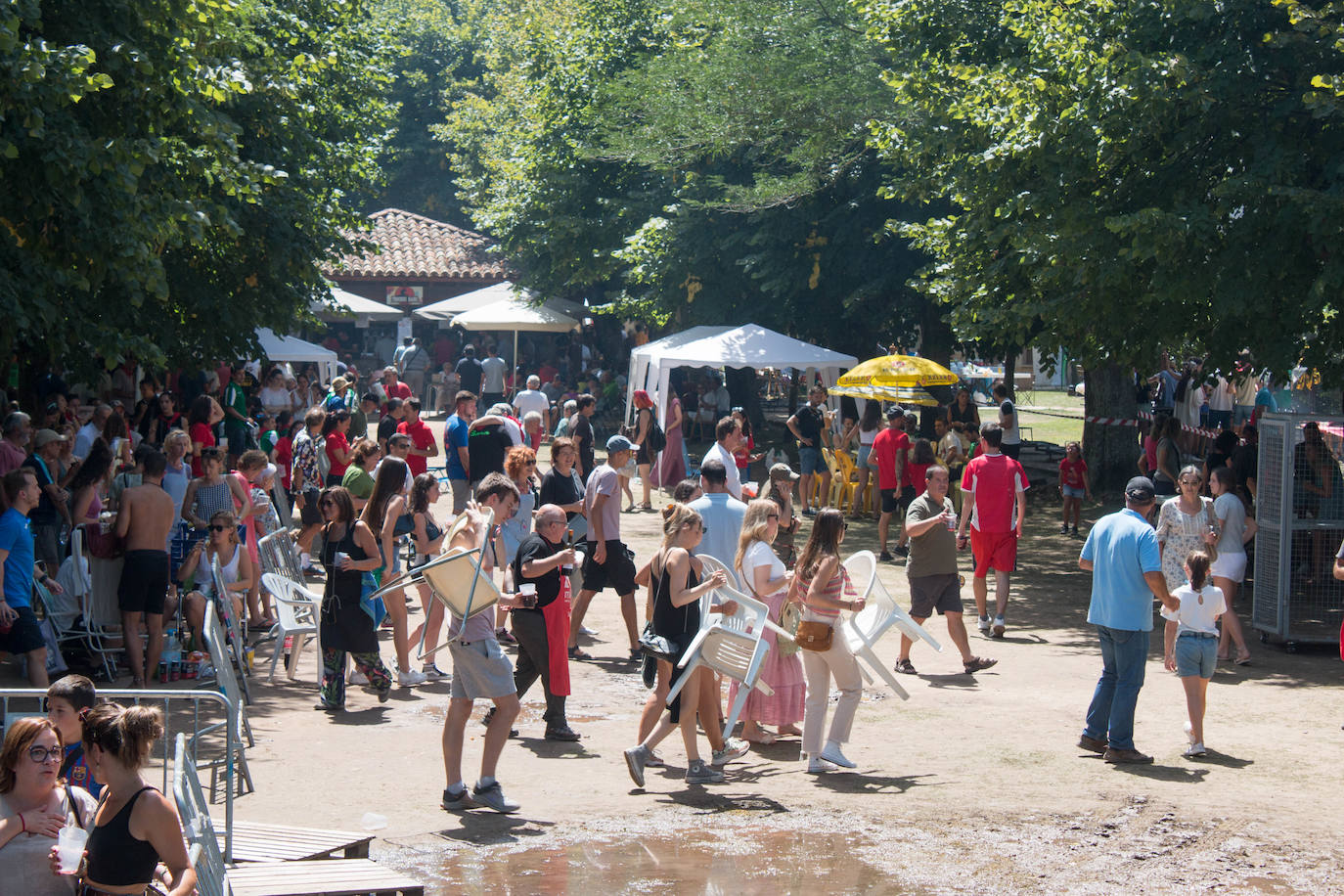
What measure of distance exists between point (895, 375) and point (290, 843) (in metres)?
15.1

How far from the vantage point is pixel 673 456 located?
768 inches

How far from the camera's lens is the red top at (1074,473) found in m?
17.1

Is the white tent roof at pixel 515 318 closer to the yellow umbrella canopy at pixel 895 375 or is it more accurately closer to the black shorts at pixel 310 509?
the yellow umbrella canopy at pixel 895 375

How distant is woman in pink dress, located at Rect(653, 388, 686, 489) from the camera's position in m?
19.2

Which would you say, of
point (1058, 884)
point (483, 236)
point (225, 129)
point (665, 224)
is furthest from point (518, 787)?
point (483, 236)

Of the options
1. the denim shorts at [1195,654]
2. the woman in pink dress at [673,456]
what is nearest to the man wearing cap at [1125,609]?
the denim shorts at [1195,654]

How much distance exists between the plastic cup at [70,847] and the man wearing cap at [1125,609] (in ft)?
17.6

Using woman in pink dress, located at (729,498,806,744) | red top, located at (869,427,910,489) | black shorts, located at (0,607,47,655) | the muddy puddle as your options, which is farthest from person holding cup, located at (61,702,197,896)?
red top, located at (869,427,910,489)

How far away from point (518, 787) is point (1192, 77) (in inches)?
327

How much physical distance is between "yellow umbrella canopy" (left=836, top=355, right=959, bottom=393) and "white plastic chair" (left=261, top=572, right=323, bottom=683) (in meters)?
11.1

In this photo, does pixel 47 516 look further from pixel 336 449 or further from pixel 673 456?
pixel 673 456

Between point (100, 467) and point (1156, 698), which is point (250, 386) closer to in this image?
point (100, 467)

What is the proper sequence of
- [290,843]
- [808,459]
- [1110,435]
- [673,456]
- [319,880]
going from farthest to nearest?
[1110,435] → [673,456] → [808,459] → [290,843] → [319,880]

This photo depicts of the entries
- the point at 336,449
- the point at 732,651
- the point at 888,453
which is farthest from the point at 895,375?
the point at 732,651
